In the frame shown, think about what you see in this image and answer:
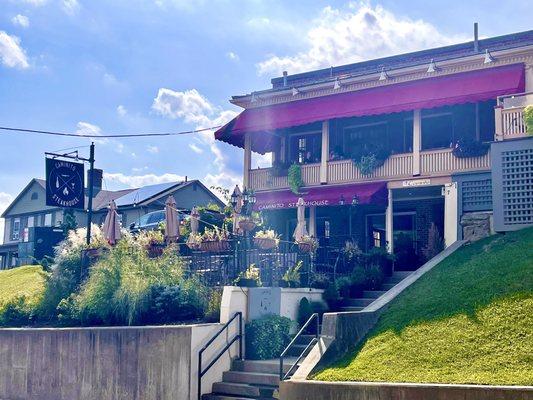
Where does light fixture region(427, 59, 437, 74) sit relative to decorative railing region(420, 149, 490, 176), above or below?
above

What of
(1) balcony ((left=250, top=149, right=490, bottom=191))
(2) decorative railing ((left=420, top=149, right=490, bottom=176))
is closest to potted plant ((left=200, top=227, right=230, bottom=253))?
(1) balcony ((left=250, top=149, right=490, bottom=191))

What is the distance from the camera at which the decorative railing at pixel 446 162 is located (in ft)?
71.9

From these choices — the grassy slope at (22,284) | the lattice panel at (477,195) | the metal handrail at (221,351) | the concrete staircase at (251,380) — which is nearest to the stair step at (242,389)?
the concrete staircase at (251,380)

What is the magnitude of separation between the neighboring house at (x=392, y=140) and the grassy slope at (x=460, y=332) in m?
4.94

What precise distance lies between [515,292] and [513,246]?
11.2 feet

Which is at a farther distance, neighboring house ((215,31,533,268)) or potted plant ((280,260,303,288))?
neighboring house ((215,31,533,268))

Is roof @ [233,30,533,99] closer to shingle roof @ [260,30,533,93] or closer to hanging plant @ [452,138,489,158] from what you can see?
shingle roof @ [260,30,533,93]

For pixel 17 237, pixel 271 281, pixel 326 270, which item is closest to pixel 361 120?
pixel 326 270

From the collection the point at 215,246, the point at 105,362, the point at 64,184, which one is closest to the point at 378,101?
the point at 215,246

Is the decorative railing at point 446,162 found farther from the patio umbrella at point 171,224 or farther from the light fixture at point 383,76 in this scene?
the patio umbrella at point 171,224

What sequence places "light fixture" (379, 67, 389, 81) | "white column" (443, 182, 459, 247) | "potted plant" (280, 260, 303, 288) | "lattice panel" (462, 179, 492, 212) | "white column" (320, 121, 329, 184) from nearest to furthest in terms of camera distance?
"potted plant" (280, 260, 303, 288) < "lattice panel" (462, 179, 492, 212) < "white column" (443, 182, 459, 247) < "light fixture" (379, 67, 389, 81) < "white column" (320, 121, 329, 184)

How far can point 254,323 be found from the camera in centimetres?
1565

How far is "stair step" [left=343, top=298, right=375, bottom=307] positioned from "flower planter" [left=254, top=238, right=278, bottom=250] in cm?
229

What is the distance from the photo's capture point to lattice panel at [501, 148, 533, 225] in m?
17.8
